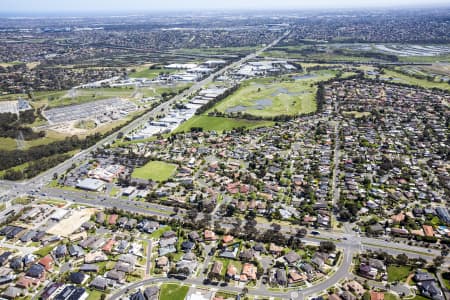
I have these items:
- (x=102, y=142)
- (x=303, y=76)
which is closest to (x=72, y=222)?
(x=102, y=142)

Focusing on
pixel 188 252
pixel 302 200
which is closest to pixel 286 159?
pixel 302 200

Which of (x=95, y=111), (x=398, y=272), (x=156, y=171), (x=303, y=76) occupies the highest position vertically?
(x=303, y=76)

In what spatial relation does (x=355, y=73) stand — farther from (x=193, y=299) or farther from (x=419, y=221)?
(x=193, y=299)

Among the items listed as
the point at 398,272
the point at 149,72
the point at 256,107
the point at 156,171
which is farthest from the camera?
the point at 149,72

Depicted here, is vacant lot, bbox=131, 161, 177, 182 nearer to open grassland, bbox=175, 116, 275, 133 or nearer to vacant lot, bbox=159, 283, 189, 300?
open grassland, bbox=175, 116, 275, 133

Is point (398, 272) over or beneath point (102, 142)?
beneath

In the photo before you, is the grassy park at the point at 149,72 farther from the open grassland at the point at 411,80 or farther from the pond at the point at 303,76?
the open grassland at the point at 411,80

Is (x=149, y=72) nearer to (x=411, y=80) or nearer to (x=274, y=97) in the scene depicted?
(x=274, y=97)
